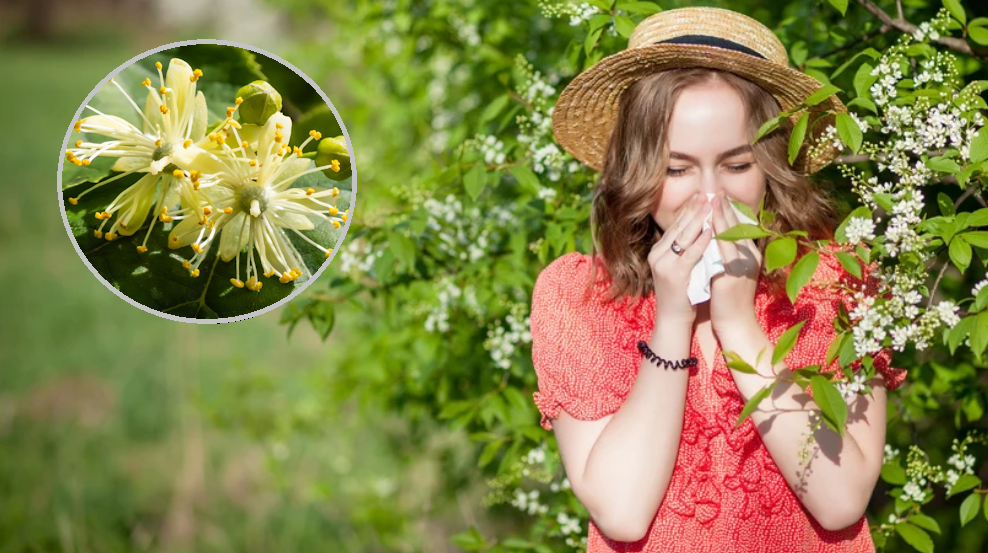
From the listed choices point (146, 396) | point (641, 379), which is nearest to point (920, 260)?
point (641, 379)

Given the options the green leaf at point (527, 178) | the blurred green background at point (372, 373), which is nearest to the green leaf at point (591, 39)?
the blurred green background at point (372, 373)

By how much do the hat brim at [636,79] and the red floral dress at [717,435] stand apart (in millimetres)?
307

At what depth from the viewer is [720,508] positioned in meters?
1.84

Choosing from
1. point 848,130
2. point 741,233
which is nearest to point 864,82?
point 848,130

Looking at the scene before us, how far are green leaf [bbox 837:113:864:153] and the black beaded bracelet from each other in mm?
479

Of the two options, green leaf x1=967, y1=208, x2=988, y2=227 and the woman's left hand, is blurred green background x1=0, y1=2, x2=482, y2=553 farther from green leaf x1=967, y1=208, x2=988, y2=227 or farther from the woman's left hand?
green leaf x1=967, y1=208, x2=988, y2=227

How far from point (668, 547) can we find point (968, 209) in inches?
54.9

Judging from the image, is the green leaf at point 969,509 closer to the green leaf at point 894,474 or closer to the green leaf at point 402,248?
the green leaf at point 894,474

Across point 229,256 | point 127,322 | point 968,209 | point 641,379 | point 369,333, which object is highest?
point 229,256

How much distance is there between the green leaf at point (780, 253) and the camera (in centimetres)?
141

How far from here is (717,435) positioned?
1.85 metres

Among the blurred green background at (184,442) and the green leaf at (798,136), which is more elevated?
the green leaf at (798,136)

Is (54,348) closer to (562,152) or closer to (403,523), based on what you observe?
(403,523)

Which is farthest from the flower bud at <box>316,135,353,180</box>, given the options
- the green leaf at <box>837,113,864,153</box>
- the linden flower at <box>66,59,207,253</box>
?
the green leaf at <box>837,113,864,153</box>
